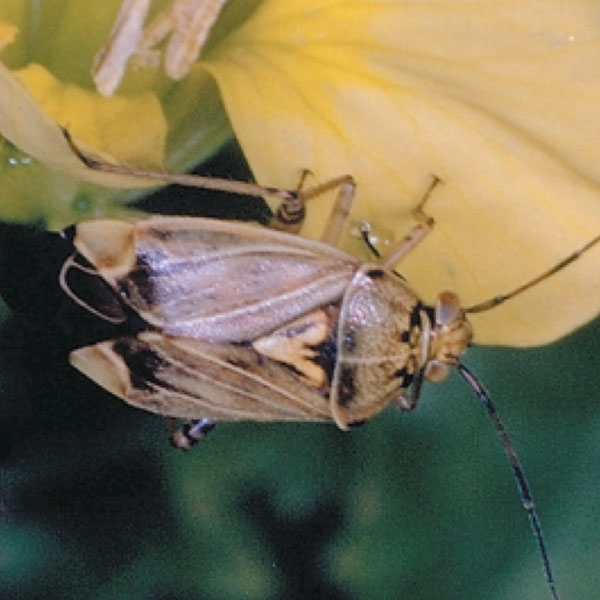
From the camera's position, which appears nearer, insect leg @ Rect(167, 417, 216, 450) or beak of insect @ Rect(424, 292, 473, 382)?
beak of insect @ Rect(424, 292, 473, 382)

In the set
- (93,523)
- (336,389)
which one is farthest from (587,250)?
(93,523)

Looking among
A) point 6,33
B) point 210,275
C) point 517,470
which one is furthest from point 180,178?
point 517,470

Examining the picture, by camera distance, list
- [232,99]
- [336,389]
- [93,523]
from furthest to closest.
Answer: [93,523]
[336,389]
[232,99]

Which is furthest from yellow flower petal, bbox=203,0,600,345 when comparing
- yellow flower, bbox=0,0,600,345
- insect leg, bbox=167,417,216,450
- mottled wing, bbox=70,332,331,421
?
insect leg, bbox=167,417,216,450

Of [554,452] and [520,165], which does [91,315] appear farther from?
[554,452]

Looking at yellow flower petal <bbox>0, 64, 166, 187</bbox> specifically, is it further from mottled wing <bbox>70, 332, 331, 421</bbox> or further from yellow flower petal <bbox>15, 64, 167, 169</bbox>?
mottled wing <bbox>70, 332, 331, 421</bbox>

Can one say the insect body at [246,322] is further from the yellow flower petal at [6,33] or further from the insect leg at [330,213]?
the yellow flower petal at [6,33]
